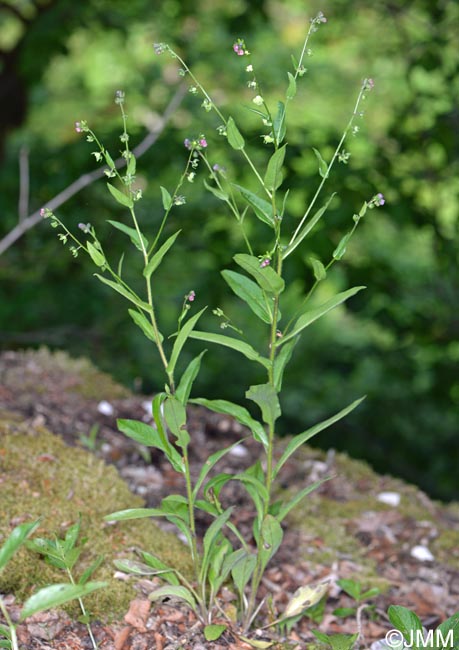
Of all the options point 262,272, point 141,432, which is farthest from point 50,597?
point 262,272

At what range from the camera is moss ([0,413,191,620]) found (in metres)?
1.60

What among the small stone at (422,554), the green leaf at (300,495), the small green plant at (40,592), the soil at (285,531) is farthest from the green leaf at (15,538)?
the small stone at (422,554)

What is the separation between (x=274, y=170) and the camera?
1314 mm

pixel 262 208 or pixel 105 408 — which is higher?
pixel 262 208

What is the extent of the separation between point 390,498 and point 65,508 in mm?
999

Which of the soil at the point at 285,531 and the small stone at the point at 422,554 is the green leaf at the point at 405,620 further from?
the small stone at the point at 422,554

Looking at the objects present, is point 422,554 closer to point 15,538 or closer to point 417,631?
point 417,631

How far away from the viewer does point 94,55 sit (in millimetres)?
7457

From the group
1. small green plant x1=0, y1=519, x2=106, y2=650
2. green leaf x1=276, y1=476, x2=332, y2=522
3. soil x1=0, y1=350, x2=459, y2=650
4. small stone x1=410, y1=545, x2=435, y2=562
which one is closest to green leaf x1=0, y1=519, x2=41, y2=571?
small green plant x1=0, y1=519, x2=106, y2=650

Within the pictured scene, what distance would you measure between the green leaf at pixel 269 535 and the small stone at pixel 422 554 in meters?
0.70

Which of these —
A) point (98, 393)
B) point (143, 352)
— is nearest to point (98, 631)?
point (98, 393)

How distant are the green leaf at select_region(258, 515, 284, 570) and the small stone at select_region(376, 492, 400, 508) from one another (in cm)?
87

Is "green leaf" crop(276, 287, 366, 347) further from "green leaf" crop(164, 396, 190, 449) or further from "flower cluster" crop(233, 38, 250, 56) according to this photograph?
"flower cluster" crop(233, 38, 250, 56)

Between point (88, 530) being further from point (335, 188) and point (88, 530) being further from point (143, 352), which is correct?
point (143, 352)
